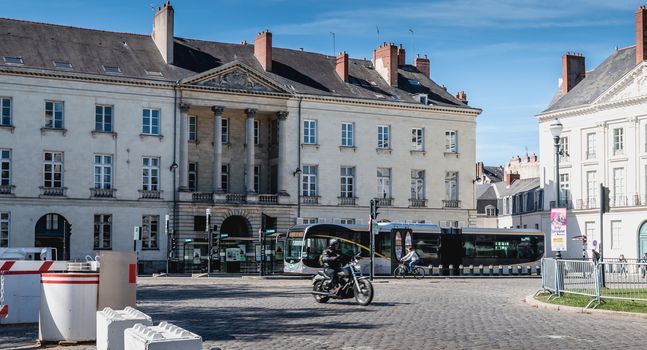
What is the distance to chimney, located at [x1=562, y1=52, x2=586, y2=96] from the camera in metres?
74.9

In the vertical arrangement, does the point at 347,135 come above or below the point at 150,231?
above

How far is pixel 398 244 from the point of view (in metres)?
52.9

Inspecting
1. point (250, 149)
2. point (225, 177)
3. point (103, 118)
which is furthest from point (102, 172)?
point (250, 149)

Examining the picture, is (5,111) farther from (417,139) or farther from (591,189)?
(591,189)

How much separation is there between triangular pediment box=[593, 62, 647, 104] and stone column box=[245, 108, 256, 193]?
2492 centimetres

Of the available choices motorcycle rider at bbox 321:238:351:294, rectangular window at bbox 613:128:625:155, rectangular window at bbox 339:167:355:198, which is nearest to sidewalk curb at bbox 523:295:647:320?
motorcycle rider at bbox 321:238:351:294

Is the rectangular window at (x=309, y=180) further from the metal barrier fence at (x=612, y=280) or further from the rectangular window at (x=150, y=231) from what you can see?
the metal barrier fence at (x=612, y=280)

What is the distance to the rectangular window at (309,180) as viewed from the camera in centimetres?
6488

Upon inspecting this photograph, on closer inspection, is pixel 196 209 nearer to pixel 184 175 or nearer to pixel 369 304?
pixel 184 175

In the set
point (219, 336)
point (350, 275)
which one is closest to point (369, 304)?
point (350, 275)

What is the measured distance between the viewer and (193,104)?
6081 cm

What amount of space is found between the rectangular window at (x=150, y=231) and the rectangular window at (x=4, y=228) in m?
8.05

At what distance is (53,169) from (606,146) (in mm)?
38124

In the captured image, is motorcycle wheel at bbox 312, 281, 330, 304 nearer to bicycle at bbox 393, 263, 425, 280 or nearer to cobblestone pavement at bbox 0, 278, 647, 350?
cobblestone pavement at bbox 0, 278, 647, 350
